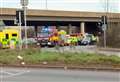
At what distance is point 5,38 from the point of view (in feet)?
167

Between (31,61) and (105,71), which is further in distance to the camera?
(31,61)

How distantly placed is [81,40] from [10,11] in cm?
1724

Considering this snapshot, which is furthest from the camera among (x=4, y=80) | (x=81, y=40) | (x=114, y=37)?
(x=81, y=40)

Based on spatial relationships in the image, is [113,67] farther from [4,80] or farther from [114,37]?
[114,37]

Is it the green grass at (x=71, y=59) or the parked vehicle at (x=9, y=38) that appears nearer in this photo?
the green grass at (x=71, y=59)

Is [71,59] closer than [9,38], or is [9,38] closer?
[71,59]

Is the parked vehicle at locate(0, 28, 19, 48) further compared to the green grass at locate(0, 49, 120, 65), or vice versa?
the parked vehicle at locate(0, 28, 19, 48)

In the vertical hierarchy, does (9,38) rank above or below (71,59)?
above

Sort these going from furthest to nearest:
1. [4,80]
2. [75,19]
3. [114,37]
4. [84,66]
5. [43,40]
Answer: [75,19]
[43,40]
[114,37]
[84,66]
[4,80]

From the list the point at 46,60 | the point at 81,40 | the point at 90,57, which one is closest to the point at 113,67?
the point at 90,57

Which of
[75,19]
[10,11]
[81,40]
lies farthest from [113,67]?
[75,19]

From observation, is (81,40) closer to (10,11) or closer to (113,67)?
(10,11)

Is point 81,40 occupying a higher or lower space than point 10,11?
lower

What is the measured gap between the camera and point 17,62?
74.0ft
